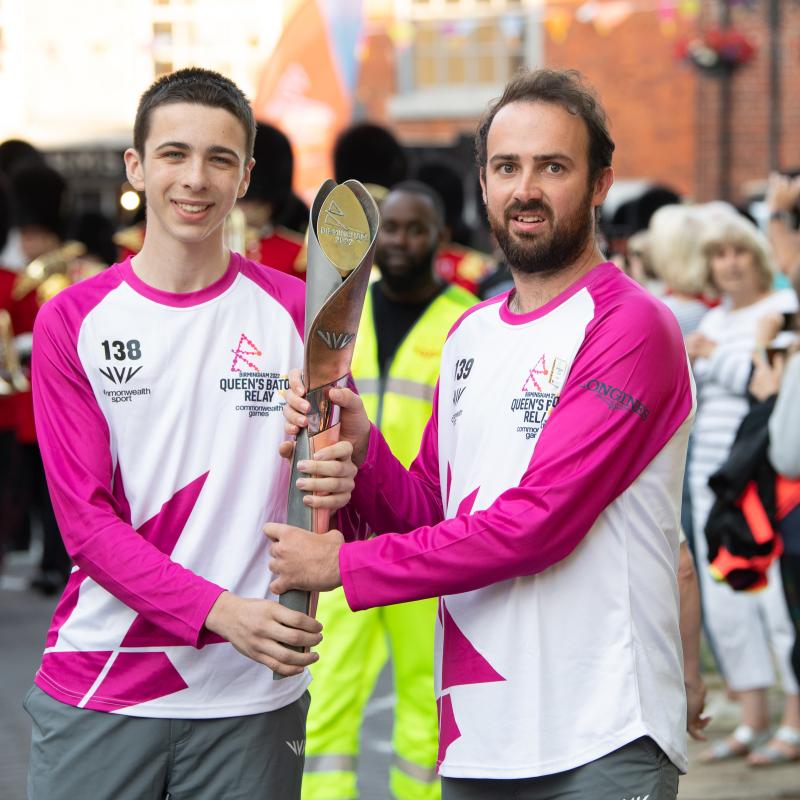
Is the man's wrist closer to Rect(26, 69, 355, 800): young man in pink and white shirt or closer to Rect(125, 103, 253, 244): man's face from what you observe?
Rect(26, 69, 355, 800): young man in pink and white shirt

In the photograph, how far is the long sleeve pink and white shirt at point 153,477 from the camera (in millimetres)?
3053

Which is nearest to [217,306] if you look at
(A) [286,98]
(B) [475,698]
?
(B) [475,698]

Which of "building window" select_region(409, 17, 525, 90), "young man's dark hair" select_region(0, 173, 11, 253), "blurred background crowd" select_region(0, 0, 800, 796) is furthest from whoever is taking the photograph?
"building window" select_region(409, 17, 525, 90)

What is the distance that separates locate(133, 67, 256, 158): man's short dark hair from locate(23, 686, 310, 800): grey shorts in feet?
3.70

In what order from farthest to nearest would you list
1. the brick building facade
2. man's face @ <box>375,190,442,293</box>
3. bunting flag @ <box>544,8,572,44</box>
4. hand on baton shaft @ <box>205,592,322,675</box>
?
bunting flag @ <box>544,8,572,44</box> < the brick building facade < man's face @ <box>375,190,442,293</box> < hand on baton shaft @ <box>205,592,322,675</box>

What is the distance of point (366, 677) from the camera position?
520 cm

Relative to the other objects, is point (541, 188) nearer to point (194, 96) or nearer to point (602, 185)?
point (602, 185)

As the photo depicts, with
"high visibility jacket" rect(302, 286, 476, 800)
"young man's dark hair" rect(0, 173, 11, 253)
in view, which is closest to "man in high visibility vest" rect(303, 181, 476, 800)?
"high visibility jacket" rect(302, 286, 476, 800)

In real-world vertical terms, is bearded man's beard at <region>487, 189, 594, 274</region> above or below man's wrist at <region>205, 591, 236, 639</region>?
above

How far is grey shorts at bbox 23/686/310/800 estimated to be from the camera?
120 inches

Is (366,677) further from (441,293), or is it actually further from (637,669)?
(637,669)

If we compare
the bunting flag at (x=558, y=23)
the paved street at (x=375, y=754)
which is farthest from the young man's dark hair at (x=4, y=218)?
the bunting flag at (x=558, y=23)

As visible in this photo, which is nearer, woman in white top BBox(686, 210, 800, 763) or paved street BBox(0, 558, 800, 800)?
paved street BBox(0, 558, 800, 800)

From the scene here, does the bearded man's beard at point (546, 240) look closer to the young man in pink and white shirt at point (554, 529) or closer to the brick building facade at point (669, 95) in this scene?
the young man in pink and white shirt at point (554, 529)
